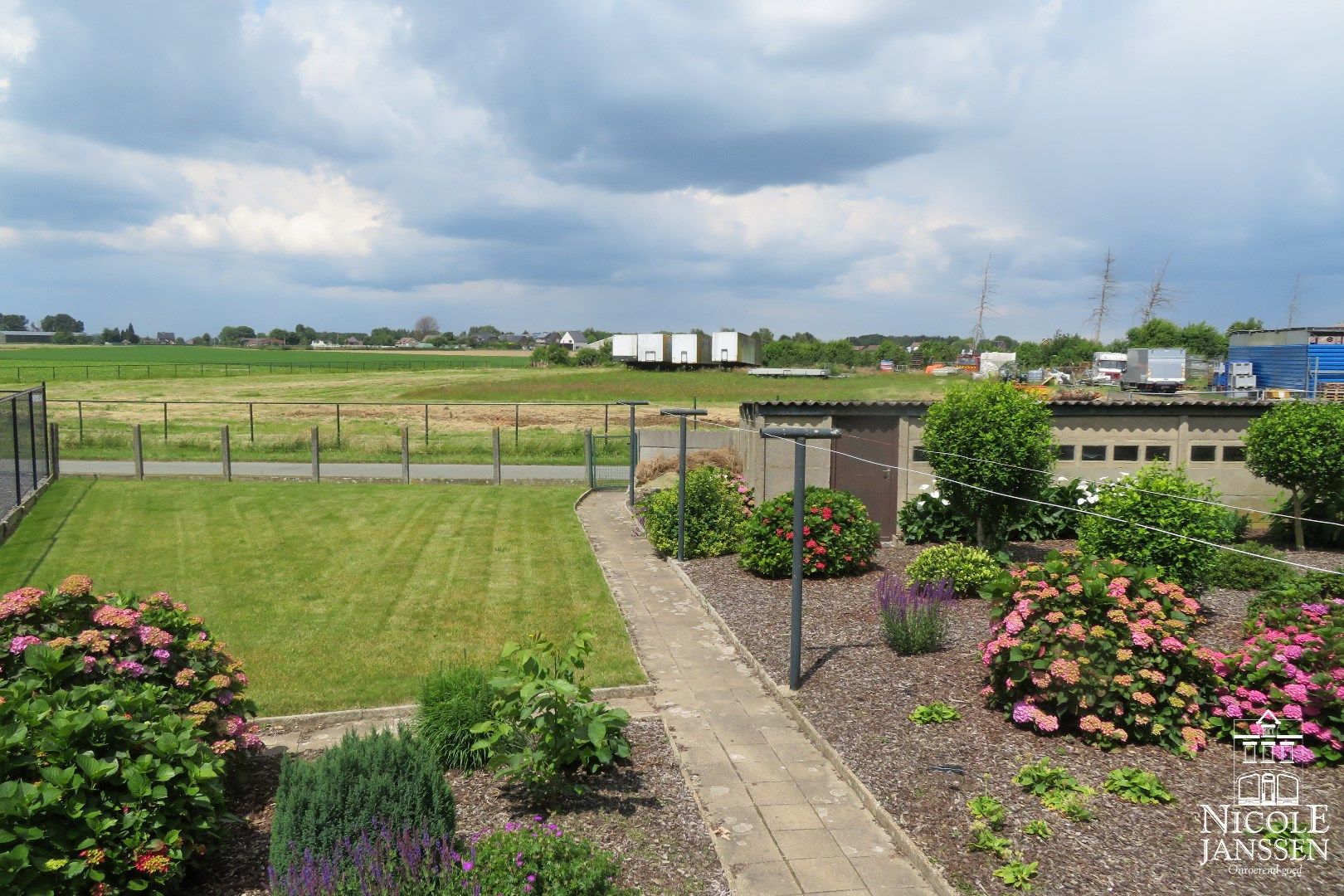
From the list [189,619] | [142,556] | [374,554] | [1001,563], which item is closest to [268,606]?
[374,554]

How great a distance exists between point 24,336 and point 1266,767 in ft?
652

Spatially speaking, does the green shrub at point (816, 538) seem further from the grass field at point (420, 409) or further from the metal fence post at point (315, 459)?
the metal fence post at point (315, 459)

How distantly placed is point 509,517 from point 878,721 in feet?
39.9

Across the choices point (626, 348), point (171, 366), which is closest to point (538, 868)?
point (626, 348)

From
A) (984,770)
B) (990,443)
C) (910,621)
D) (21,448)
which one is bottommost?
(984,770)

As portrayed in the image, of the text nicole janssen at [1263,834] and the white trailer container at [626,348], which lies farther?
the white trailer container at [626,348]

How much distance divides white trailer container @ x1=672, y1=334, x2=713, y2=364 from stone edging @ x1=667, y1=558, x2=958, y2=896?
56315 millimetres

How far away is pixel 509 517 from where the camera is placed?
723 inches

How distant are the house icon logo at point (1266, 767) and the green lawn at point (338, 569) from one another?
5042 mm

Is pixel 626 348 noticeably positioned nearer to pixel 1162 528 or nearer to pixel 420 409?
pixel 420 409

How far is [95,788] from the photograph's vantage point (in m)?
4.27

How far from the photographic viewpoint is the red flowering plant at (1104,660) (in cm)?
644

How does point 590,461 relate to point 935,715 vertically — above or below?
above

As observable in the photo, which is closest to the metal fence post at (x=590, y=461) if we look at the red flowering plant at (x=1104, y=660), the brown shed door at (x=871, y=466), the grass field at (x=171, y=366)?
the brown shed door at (x=871, y=466)
